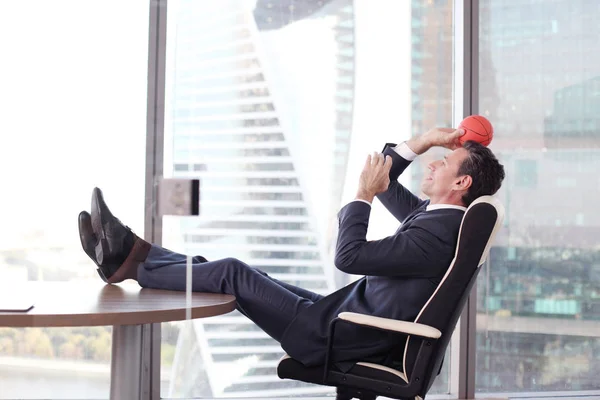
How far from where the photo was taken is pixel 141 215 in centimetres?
310

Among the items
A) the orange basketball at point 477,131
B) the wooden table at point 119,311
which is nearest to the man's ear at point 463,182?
the orange basketball at point 477,131

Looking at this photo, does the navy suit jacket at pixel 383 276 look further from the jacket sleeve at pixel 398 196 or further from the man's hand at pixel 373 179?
the jacket sleeve at pixel 398 196

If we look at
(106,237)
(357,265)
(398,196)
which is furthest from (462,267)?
(106,237)

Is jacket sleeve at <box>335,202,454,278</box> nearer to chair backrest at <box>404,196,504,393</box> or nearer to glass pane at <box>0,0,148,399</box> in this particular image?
chair backrest at <box>404,196,504,393</box>

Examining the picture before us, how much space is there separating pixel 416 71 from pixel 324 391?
1.60 meters

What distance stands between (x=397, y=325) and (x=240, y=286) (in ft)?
1.91

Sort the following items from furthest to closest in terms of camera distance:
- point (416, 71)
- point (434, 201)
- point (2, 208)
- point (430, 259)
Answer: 1. point (416, 71)
2. point (2, 208)
3. point (434, 201)
4. point (430, 259)

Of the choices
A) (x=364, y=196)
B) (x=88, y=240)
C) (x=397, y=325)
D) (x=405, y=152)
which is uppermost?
(x=405, y=152)

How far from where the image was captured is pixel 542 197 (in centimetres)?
342

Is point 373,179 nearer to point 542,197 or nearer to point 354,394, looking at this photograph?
point 354,394

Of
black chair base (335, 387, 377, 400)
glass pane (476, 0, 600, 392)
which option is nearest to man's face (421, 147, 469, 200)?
black chair base (335, 387, 377, 400)

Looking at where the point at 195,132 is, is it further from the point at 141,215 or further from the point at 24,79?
the point at 24,79

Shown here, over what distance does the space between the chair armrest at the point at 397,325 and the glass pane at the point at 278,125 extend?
138cm

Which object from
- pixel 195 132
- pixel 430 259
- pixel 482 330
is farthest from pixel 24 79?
pixel 482 330
